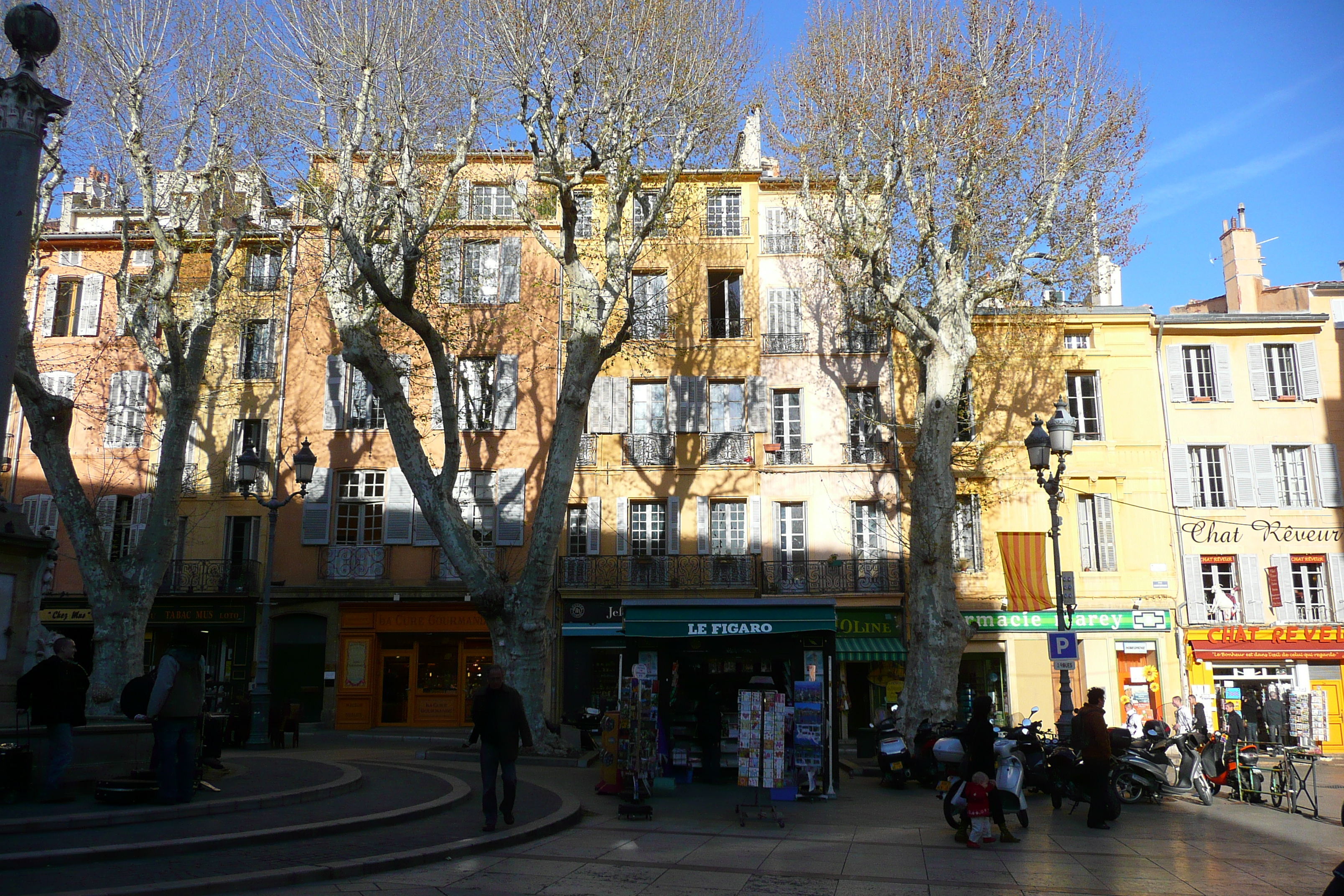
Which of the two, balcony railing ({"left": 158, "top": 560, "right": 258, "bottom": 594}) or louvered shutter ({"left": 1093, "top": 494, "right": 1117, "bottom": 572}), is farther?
balcony railing ({"left": 158, "top": 560, "right": 258, "bottom": 594})

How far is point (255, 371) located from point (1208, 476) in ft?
80.6

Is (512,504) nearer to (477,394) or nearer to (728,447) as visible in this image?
(477,394)

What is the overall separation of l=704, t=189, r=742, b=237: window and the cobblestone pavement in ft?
57.5

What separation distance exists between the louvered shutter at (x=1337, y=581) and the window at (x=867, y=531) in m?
11.0

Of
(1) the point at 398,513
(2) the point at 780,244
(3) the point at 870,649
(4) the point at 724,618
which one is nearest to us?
(4) the point at 724,618

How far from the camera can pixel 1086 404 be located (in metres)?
26.0

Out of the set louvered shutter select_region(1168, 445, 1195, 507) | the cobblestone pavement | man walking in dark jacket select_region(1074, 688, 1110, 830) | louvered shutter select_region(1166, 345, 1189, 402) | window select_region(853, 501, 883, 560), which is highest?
louvered shutter select_region(1166, 345, 1189, 402)

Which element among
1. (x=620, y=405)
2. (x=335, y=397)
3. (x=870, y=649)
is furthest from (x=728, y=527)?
(x=335, y=397)

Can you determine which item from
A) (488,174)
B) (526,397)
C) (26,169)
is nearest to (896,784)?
(26,169)

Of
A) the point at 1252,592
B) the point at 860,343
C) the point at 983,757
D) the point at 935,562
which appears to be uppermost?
the point at 860,343

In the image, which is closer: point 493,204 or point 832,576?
point 832,576

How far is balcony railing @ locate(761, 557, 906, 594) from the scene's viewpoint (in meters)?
24.7

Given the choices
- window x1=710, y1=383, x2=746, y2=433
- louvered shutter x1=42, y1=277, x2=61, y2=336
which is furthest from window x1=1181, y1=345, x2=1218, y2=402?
louvered shutter x1=42, y1=277, x2=61, y2=336

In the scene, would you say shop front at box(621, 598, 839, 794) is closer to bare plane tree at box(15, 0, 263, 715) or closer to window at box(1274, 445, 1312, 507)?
bare plane tree at box(15, 0, 263, 715)
